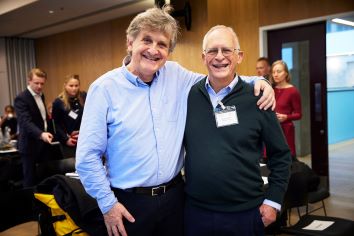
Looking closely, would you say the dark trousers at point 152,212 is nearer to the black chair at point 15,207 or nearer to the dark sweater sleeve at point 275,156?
the dark sweater sleeve at point 275,156

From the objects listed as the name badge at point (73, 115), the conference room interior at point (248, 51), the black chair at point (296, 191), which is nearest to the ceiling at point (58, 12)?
the conference room interior at point (248, 51)

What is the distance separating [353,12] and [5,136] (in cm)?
498

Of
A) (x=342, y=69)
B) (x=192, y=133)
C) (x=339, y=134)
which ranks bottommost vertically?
(x=339, y=134)

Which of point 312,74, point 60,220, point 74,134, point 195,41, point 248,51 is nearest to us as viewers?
point 60,220

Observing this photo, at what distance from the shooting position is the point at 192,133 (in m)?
1.57

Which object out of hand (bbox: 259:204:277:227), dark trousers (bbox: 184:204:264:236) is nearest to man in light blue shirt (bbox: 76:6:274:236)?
dark trousers (bbox: 184:204:264:236)

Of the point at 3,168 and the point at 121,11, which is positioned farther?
the point at 121,11

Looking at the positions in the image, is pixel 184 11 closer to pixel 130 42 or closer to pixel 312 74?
pixel 312 74

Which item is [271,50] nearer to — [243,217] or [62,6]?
[62,6]

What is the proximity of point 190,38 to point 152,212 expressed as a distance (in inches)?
180

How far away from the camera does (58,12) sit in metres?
6.56

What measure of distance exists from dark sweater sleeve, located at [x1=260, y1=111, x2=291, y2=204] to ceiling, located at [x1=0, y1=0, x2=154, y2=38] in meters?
4.87

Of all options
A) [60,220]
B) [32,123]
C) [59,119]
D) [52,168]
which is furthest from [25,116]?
[60,220]

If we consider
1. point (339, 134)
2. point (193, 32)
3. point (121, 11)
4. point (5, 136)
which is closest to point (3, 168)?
point (5, 136)
